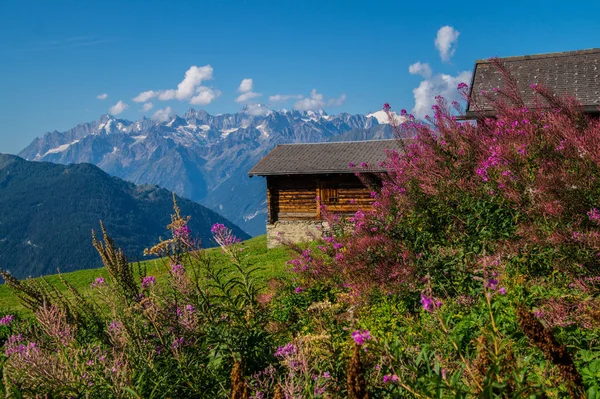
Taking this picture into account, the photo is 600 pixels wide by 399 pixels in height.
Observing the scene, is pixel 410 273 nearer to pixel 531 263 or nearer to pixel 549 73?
pixel 531 263

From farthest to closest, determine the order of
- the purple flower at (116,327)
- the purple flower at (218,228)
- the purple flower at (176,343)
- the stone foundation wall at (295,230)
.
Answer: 1. the stone foundation wall at (295,230)
2. the purple flower at (218,228)
3. the purple flower at (116,327)
4. the purple flower at (176,343)

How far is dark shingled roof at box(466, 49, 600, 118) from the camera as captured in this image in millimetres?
13625

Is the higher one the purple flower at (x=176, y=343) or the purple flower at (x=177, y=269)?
the purple flower at (x=177, y=269)

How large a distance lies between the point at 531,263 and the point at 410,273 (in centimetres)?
160

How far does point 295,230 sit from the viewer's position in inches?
943

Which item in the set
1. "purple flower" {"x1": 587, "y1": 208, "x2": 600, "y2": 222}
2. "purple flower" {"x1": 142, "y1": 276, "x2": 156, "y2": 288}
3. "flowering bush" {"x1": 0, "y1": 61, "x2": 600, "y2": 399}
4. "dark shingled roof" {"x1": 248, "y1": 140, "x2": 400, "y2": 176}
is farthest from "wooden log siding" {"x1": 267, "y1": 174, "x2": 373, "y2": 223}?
"purple flower" {"x1": 142, "y1": 276, "x2": 156, "y2": 288}

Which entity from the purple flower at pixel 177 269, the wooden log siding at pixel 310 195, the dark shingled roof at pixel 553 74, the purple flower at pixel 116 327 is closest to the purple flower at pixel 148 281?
the purple flower at pixel 177 269

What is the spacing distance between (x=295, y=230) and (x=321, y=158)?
444cm

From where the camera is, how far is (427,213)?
277 inches

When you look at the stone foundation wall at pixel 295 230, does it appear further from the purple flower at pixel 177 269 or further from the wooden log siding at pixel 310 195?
the purple flower at pixel 177 269

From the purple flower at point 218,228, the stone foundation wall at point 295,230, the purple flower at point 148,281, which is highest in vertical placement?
the purple flower at point 218,228

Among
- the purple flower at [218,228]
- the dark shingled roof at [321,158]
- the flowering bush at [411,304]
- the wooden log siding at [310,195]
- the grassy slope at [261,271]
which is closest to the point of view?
the flowering bush at [411,304]

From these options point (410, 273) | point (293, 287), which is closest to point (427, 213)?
point (410, 273)

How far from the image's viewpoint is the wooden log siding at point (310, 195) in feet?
76.0
